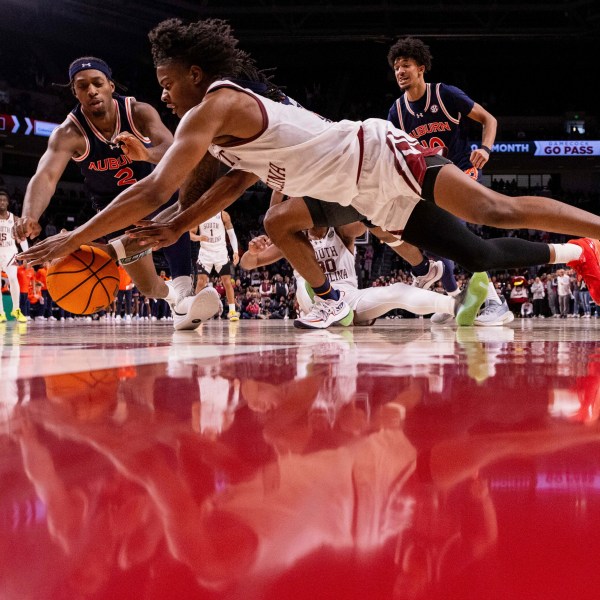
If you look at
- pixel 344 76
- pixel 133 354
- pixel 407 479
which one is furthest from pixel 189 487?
pixel 344 76

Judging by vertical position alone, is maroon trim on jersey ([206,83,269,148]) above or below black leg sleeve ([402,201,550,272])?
above

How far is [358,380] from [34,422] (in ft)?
2.25

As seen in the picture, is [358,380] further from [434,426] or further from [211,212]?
[211,212]

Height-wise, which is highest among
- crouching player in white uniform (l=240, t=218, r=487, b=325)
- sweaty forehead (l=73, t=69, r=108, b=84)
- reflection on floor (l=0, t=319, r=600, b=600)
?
sweaty forehead (l=73, t=69, r=108, b=84)

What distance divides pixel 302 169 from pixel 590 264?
1474 millimetres

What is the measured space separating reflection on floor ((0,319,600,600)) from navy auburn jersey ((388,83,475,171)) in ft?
11.2

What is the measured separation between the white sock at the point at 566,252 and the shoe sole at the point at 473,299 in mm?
1308

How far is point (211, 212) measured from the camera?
8.48 ft

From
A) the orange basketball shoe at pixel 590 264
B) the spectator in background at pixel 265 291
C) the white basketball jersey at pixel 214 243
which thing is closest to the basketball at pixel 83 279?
the orange basketball shoe at pixel 590 264

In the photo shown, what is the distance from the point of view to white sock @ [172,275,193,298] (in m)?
4.12

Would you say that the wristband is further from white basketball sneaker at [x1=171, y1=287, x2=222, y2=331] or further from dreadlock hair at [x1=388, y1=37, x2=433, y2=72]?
dreadlock hair at [x1=388, y1=37, x2=433, y2=72]

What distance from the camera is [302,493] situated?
569mm

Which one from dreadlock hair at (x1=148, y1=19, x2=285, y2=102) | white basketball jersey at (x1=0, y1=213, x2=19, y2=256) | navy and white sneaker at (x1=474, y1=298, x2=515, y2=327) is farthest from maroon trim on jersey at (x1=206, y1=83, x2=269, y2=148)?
white basketball jersey at (x1=0, y1=213, x2=19, y2=256)

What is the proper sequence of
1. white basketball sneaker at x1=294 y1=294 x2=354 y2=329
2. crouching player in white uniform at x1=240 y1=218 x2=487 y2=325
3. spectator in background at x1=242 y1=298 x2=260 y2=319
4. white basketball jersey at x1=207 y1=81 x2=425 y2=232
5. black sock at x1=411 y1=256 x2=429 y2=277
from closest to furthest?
white basketball jersey at x1=207 y1=81 x2=425 y2=232
white basketball sneaker at x1=294 y1=294 x2=354 y2=329
crouching player in white uniform at x1=240 y1=218 x2=487 y2=325
black sock at x1=411 y1=256 x2=429 y2=277
spectator in background at x1=242 y1=298 x2=260 y2=319
